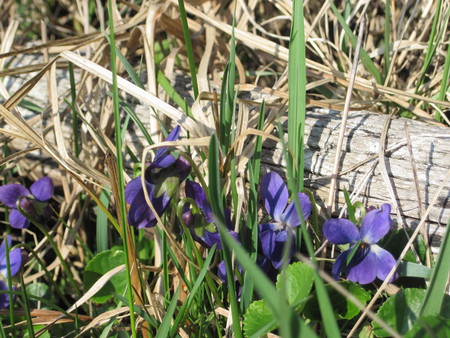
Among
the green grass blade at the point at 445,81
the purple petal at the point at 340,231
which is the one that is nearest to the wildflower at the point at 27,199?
the purple petal at the point at 340,231

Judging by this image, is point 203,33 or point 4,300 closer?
point 4,300

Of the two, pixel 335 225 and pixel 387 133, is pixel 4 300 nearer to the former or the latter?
pixel 335 225

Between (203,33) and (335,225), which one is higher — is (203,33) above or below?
above

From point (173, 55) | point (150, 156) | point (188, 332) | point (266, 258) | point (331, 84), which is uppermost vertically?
point (173, 55)

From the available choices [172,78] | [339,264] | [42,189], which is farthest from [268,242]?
[172,78]

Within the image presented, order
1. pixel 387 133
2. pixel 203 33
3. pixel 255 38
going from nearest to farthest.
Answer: pixel 387 133 < pixel 255 38 < pixel 203 33

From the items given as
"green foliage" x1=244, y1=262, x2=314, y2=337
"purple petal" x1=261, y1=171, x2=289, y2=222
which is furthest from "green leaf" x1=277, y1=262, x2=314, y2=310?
"purple petal" x1=261, y1=171, x2=289, y2=222

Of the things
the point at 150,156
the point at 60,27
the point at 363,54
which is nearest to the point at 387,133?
the point at 363,54
